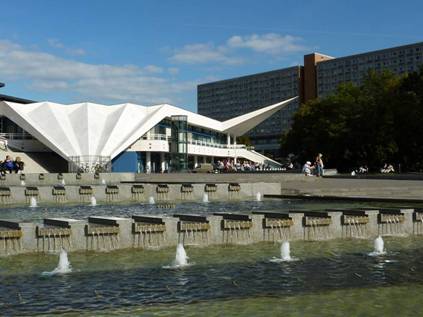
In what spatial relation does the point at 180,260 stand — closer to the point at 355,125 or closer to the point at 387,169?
the point at 387,169

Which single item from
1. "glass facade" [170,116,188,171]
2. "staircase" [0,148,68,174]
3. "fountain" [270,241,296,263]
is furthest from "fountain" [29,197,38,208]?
"glass facade" [170,116,188,171]

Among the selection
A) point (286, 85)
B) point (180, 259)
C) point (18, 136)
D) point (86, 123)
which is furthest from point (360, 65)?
point (180, 259)

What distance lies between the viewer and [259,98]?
16625 centimetres

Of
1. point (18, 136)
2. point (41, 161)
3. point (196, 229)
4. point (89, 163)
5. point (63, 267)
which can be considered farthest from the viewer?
point (18, 136)

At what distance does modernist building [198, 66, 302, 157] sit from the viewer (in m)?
158

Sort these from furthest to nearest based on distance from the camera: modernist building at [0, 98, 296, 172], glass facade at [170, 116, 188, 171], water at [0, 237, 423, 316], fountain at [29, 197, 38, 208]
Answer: glass facade at [170, 116, 188, 171]
modernist building at [0, 98, 296, 172]
fountain at [29, 197, 38, 208]
water at [0, 237, 423, 316]

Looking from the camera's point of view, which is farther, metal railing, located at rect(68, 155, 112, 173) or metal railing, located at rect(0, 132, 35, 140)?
metal railing, located at rect(0, 132, 35, 140)

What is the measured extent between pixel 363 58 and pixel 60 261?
13336 cm

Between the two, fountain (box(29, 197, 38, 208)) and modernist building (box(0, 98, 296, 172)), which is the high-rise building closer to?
modernist building (box(0, 98, 296, 172))

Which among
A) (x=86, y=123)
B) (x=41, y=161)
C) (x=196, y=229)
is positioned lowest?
(x=196, y=229)

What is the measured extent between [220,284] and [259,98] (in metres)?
160

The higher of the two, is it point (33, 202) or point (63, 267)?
point (33, 202)

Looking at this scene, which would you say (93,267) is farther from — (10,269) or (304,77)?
(304,77)

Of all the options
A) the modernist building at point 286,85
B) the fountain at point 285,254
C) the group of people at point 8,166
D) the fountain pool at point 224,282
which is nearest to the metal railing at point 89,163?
the group of people at point 8,166
